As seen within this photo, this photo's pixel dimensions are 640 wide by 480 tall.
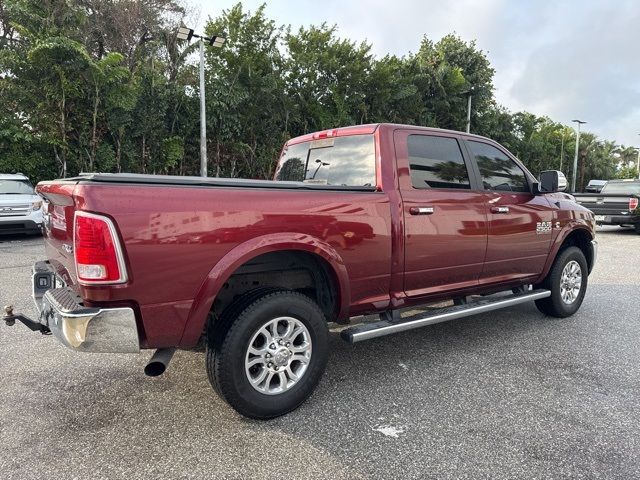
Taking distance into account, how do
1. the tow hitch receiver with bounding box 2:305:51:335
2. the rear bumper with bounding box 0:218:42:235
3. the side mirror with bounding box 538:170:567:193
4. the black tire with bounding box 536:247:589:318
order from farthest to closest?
1. the rear bumper with bounding box 0:218:42:235
2. the black tire with bounding box 536:247:589:318
3. the side mirror with bounding box 538:170:567:193
4. the tow hitch receiver with bounding box 2:305:51:335

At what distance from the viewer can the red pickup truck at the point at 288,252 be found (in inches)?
100

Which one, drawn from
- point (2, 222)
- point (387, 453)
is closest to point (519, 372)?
point (387, 453)

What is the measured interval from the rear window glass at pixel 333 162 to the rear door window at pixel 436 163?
0.36 m

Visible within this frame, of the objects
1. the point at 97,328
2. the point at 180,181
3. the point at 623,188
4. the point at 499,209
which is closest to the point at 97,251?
the point at 97,328

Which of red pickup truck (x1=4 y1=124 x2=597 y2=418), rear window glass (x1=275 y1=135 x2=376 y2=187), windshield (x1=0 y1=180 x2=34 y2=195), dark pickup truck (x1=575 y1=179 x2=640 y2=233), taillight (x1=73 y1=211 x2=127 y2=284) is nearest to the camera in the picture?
taillight (x1=73 y1=211 x2=127 y2=284)

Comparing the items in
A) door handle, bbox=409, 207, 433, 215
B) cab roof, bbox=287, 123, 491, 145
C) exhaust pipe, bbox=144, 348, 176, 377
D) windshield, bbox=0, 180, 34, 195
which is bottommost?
exhaust pipe, bbox=144, 348, 176, 377

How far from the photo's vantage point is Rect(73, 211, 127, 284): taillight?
2.45m

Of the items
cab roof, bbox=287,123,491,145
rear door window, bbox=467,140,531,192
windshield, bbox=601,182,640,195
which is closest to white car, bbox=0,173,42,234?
cab roof, bbox=287,123,491,145

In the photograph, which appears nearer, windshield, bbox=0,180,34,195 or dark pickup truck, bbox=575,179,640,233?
windshield, bbox=0,180,34,195

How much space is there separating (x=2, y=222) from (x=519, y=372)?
11.5 m

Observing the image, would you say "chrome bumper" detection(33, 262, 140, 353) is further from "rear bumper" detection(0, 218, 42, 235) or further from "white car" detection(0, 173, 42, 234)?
"rear bumper" detection(0, 218, 42, 235)

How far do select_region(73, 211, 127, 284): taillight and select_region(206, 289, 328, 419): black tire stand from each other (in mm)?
695

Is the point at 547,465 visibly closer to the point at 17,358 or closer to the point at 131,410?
the point at 131,410

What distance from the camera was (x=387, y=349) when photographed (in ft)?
14.1
